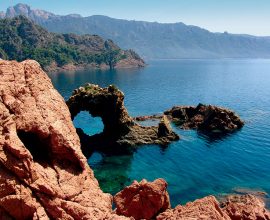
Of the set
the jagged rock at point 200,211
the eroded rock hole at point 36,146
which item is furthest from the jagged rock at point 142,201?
the eroded rock hole at point 36,146

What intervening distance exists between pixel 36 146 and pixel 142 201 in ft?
31.6

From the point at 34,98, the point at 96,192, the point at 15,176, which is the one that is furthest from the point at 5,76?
the point at 96,192

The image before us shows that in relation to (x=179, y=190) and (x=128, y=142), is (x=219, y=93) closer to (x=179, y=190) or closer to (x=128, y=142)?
(x=128, y=142)

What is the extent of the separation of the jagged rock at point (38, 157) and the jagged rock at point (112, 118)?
52.3 m

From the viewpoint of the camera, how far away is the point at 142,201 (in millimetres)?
26812

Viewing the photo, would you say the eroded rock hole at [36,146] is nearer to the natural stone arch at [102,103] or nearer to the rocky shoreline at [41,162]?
the rocky shoreline at [41,162]

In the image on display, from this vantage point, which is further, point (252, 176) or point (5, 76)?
point (252, 176)

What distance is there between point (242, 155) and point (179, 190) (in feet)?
76.4

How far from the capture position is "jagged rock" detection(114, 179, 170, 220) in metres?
26.5

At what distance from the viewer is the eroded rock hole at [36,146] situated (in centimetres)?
1988

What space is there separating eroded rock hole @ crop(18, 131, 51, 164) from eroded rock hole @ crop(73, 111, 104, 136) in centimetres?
7086

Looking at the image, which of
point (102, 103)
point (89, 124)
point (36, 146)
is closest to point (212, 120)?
point (102, 103)

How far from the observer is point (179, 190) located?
54.8 meters

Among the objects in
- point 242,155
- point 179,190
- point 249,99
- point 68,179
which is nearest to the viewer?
point 68,179
